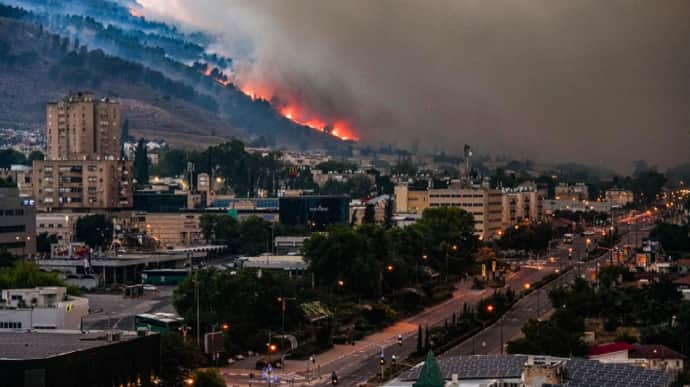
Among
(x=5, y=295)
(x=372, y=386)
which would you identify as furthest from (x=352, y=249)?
(x=372, y=386)

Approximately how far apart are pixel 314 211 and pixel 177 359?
58957 mm

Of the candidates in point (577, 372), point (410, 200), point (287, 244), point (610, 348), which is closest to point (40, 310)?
point (610, 348)

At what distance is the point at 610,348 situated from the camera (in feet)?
134

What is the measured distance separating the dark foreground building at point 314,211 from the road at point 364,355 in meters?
31.7

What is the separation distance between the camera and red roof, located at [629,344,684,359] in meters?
39.2

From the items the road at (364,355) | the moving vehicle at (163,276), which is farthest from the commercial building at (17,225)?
the road at (364,355)

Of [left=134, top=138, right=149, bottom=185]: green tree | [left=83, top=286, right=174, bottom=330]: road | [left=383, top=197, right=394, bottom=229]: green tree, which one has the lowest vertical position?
[left=83, top=286, right=174, bottom=330]: road

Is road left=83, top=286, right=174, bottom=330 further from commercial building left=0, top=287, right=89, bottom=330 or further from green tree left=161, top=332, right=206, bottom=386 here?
green tree left=161, top=332, right=206, bottom=386

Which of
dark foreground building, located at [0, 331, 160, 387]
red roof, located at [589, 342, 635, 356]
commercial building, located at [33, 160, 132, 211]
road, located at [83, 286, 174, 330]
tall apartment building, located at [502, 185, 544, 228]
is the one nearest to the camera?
dark foreground building, located at [0, 331, 160, 387]

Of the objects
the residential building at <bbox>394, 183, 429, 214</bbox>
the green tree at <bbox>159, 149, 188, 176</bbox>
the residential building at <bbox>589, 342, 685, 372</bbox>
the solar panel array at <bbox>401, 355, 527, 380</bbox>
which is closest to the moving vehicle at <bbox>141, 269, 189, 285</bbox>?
the residential building at <bbox>589, 342, 685, 372</bbox>

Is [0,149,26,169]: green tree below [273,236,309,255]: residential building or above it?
above

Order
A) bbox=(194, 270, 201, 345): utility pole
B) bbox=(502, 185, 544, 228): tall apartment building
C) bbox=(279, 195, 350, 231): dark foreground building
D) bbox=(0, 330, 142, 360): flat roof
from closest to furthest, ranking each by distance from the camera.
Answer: bbox=(0, 330, 142, 360): flat roof < bbox=(194, 270, 201, 345): utility pole < bbox=(279, 195, 350, 231): dark foreground building < bbox=(502, 185, 544, 228): tall apartment building

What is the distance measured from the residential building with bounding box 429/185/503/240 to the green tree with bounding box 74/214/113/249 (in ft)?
72.0

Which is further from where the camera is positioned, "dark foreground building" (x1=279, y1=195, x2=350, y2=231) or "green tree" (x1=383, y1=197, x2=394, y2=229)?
"dark foreground building" (x1=279, y1=195, x2=350, y2=231)
